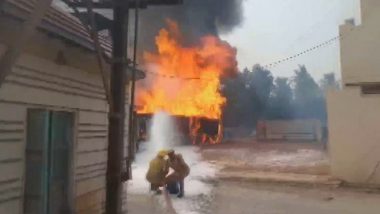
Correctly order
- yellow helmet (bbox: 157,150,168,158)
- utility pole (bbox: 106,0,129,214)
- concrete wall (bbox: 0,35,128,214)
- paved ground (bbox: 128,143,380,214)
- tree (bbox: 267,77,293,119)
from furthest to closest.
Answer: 1. tree (bbox: 267,77,293,119)
2. yellow helmet (bbox: 157,150,168,158)
3. paved ground (bbox: 128,143,380,214)
4. utility pole (bbox: 106,0,129,214)
5. concrete wall (bbox: 0,35,128,214)

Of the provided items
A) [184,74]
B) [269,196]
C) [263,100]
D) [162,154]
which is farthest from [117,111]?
[263,100]

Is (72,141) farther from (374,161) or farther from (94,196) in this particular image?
(374,161)

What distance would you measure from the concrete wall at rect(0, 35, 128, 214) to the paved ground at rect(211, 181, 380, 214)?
436cm

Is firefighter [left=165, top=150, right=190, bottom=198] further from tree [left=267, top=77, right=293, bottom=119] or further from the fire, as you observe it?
tree [left=267, top=77, right=293, bottom=119]

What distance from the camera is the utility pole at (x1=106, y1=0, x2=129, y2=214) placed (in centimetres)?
515

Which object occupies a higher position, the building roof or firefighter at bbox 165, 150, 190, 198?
the building roof

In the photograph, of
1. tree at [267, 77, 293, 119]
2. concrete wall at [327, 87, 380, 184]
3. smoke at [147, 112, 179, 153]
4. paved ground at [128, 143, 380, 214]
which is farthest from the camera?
tree at [267, 77, 293, 119]

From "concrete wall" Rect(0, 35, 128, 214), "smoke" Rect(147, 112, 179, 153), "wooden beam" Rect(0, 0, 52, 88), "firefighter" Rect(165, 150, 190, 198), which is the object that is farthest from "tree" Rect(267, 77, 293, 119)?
"wooden beam" Rect(0, 0, 52, 88)

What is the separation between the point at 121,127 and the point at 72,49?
1.71m

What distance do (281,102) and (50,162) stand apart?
57937mm

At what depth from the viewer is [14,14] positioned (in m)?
4.32

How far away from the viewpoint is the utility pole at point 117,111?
16.9 feet

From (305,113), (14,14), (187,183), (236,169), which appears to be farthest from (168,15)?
(14,14)

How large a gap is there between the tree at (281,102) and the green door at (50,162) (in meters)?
52.4
